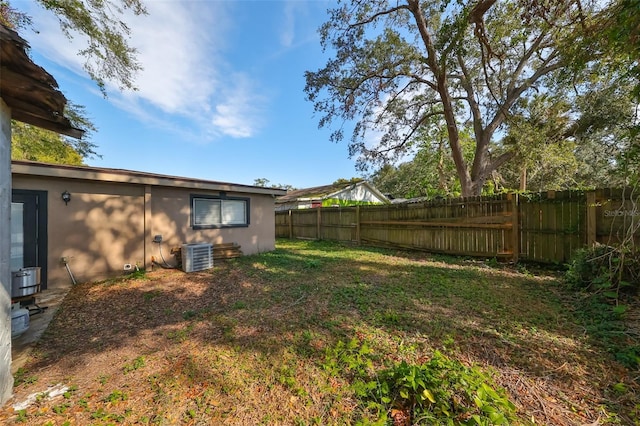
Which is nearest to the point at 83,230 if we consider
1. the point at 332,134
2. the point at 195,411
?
the point at 195,411

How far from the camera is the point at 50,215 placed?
5090 mm

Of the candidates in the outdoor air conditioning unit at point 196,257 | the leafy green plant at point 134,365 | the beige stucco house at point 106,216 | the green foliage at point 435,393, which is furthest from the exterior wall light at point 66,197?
the green foliage at point 435,393

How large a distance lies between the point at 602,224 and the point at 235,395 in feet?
23.3

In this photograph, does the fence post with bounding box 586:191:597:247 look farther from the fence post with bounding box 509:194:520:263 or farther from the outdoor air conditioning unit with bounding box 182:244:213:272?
the outdoor air conditioning unit with bounding box 182:244:213:272

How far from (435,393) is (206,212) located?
7365 millimetres

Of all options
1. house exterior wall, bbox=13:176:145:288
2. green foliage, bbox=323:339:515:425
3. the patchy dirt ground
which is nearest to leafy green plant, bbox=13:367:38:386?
the patchy dirt ground

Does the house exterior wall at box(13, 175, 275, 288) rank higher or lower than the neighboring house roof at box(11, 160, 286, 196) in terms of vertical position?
lower

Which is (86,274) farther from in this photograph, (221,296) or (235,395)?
(235,395)

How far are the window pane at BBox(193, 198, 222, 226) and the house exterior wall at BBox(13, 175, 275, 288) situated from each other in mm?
225

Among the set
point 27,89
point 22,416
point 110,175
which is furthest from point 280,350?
point 110,175

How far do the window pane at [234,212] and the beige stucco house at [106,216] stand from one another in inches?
1.5

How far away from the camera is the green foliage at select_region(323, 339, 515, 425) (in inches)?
66.4

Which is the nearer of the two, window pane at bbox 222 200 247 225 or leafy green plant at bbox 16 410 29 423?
leafy green plant at bbox 16 410 29 423

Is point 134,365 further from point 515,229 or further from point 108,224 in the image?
point 515,229
